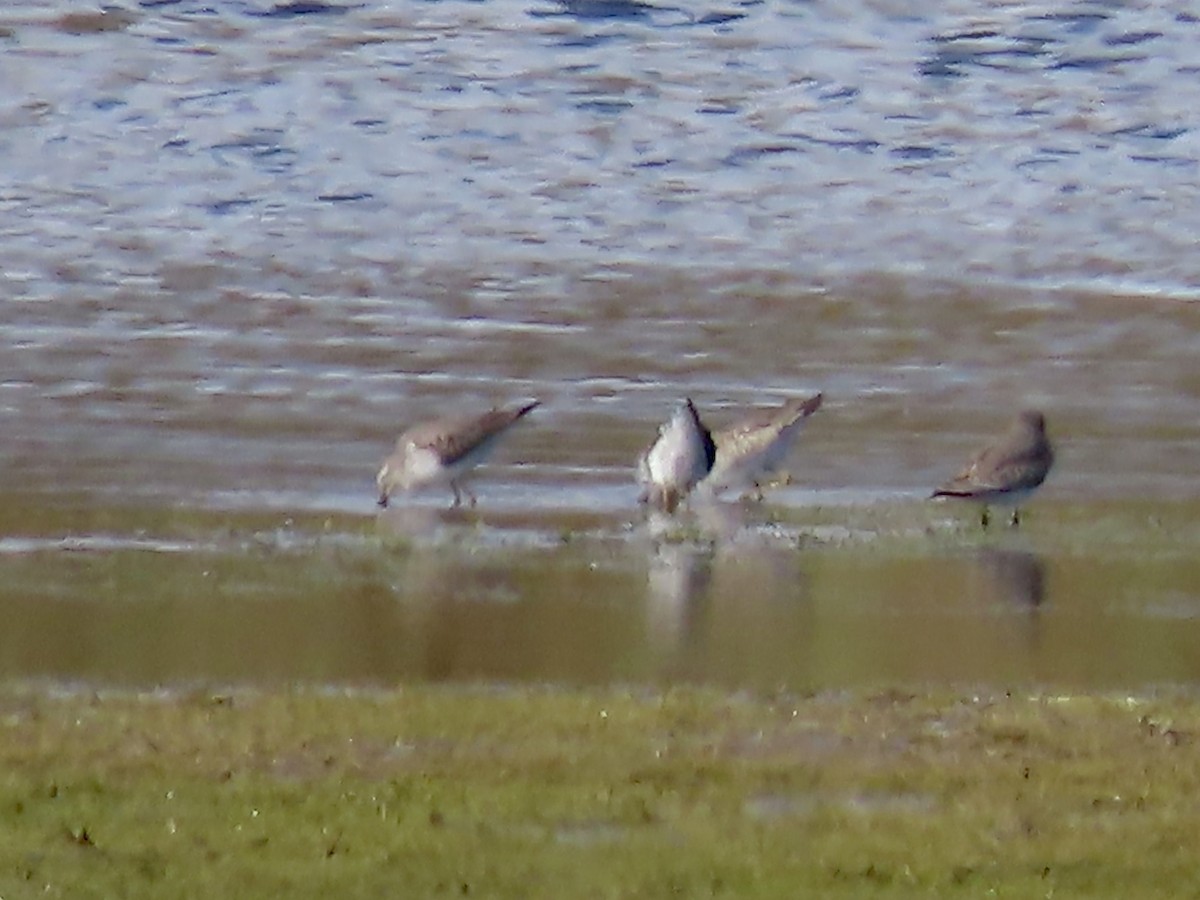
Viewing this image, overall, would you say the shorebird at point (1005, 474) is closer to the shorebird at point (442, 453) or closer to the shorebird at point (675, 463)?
the shorebird at point (675, 463)

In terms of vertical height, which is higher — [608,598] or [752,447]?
[608,598]

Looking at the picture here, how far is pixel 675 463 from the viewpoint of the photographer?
15.9 meters

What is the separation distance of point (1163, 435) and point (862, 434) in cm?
189

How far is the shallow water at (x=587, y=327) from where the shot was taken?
12219 millimetres

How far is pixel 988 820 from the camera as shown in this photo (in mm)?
8273

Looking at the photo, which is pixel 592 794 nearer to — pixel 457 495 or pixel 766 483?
pixel 457 495

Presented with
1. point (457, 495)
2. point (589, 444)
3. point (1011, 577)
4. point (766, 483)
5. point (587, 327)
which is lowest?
point (587, 327)

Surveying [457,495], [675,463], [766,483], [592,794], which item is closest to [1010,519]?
[675,463]

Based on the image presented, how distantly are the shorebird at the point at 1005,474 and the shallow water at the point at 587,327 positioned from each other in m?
0.18

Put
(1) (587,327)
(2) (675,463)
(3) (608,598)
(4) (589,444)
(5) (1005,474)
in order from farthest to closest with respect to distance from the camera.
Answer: (1) (587,327)
(4) (589,444)
(2) (675,463)
(5) (1005,474)
(3) (608,598)

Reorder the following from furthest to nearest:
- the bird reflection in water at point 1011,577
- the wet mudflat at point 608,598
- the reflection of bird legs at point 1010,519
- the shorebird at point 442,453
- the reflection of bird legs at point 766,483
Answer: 1. the reflection of bird legs at point 766,483
2. the shorebird at point 442,453
3. the reflection of bird legs at point 1010,519
4. the bird reflection in water at point 1011,577
5. the wet mudflat at point 608,598

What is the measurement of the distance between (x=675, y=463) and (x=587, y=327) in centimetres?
760

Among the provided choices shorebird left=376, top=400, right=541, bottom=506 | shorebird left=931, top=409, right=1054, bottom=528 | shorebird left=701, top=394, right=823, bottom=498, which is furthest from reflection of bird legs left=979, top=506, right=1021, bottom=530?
shorebird left=376, top=400, right=541, bottom=506

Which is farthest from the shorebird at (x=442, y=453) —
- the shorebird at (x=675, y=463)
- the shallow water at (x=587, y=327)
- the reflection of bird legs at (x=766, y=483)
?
the reflection of bird legs at (x=766, y=483)
